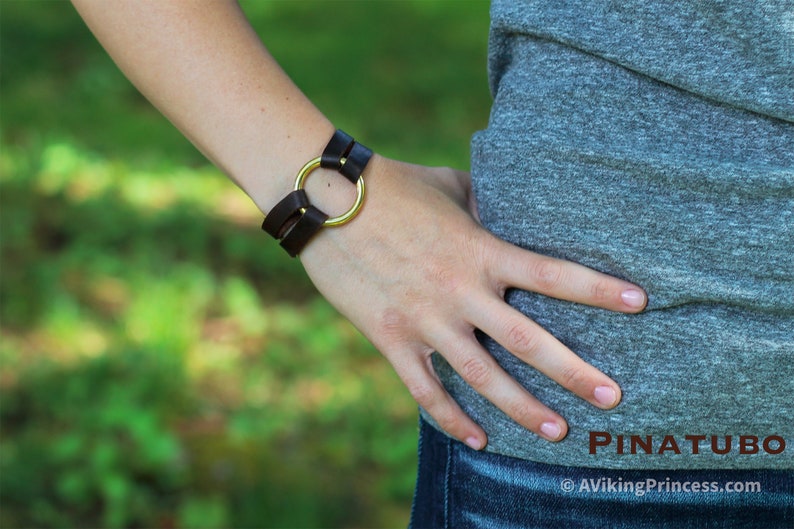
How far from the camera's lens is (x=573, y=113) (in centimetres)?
100

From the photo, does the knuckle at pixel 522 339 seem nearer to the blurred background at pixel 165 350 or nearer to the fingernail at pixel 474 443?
the fingernail at pixel 474 443

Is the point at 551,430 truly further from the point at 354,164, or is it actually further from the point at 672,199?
the point at 354,164

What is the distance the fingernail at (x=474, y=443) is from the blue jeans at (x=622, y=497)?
0.01 meters

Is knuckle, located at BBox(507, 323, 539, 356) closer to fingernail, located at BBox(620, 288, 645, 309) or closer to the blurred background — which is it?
fingernail, located at BBox(620, 288, 645, 309)

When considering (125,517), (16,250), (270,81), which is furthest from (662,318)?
(16,250)

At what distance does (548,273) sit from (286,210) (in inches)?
13.0

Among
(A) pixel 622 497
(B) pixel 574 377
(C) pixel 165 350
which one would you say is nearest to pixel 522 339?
(B) pixel 574 377

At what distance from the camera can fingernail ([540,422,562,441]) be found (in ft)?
3.33

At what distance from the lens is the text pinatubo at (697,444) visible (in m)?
1.00

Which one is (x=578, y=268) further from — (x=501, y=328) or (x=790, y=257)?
(x=790, y=257)

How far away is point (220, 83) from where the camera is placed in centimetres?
112

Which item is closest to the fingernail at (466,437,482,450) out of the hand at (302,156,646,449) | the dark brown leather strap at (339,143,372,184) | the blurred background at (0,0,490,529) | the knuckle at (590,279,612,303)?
the hand at (302,156,646,449)

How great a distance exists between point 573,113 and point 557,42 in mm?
84

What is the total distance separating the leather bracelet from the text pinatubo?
1.36ft
